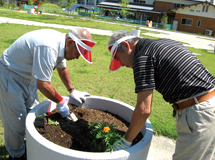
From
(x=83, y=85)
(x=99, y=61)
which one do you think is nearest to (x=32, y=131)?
(x=83, y=85)

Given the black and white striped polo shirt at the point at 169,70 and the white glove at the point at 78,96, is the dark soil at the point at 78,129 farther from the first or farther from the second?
the black and white striped polo shirt at the point at 169,70

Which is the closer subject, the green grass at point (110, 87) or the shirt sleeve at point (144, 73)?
the shirt sleeve at point (144, 73)

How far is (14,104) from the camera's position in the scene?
7.28ft

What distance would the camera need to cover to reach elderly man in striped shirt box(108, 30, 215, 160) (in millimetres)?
1613

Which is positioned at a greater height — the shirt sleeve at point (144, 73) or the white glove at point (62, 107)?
the shirt sleeve at point (144, 73)

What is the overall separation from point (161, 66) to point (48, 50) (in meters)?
1.07

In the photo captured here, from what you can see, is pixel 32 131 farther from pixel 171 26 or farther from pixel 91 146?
pixel 171 26

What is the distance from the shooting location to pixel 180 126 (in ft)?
6.06

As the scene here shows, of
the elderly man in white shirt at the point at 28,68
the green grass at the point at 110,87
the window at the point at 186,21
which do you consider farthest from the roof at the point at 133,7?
→ the elderly man in white shirt at the point at 28,68

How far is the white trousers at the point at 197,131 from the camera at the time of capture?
1731 millimetres

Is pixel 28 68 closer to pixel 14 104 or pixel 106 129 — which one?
pixel 14 104

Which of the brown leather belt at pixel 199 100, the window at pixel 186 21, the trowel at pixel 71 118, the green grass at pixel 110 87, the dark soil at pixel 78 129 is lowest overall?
the green grass at pixel 110 87

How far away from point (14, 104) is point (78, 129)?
2.52 ft

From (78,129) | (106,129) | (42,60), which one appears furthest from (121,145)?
(42,60)
